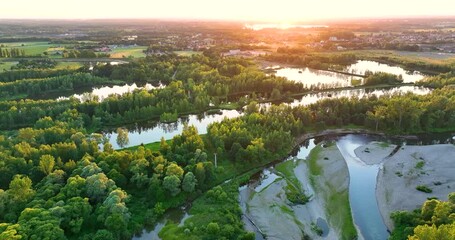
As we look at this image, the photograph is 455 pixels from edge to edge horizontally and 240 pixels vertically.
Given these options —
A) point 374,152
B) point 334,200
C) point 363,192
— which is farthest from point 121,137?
point 374,152

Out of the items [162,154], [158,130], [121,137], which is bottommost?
[158,130]

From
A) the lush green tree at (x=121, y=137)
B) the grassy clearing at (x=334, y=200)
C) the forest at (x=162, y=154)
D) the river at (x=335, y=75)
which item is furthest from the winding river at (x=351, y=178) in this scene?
the river at (x=335, y=75)

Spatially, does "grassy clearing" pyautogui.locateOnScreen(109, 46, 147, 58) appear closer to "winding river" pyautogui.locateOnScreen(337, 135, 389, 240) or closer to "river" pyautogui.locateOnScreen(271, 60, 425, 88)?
"river" pyautogui.locateOnScreen(271, 60, 425, 88)

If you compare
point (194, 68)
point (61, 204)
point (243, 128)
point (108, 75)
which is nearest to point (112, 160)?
point (61, 204)

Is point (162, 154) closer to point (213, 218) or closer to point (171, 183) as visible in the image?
point (171, 183)

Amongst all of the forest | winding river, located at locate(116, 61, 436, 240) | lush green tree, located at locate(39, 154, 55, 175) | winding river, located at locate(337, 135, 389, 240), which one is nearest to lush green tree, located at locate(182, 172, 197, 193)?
the forest

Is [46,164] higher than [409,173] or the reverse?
higher

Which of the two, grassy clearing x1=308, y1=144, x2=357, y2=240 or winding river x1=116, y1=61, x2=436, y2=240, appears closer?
grassy clearing x1=308, y1=144, x2=357, y2=240
